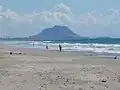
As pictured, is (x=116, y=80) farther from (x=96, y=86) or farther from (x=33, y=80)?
(x=33, y=80)

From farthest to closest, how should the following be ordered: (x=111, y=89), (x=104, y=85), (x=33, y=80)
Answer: (x=33, y=80) → (x=104, y=85) → (x=111, y=89)

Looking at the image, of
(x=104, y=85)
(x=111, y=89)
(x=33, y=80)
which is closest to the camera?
(x=111, y=89)

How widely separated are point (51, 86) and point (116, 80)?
133 inches

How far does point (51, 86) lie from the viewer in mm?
11898

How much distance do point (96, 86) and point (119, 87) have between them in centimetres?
93

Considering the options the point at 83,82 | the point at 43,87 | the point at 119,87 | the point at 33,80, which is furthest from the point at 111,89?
the point at 33,80

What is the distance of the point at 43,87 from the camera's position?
11734 mm

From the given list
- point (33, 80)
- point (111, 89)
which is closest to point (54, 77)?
point (33, 80)

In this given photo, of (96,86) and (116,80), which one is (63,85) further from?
(116,80)

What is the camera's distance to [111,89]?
11.5 meters

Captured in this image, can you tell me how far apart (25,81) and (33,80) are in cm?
45

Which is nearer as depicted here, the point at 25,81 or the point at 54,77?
the point at 25,81

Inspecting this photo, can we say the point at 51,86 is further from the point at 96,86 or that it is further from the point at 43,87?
the point at 96,86

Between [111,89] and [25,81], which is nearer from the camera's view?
[111,89]
